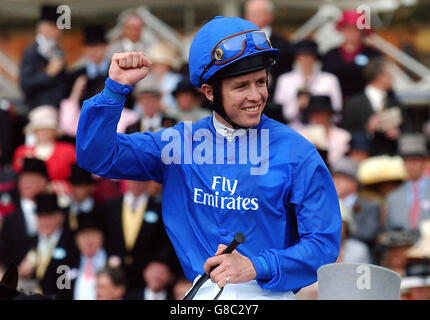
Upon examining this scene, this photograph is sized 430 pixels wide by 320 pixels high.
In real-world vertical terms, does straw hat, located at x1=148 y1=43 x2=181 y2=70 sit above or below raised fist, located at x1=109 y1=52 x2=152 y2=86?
above

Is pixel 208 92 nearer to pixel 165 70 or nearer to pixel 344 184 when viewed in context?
pixel 344 184

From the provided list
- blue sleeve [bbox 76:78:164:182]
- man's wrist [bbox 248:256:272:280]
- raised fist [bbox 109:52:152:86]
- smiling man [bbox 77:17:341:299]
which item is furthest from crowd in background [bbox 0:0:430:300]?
man's wrist [bbox 248:256:272:280]

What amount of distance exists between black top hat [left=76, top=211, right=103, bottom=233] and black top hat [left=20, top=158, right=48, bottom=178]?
77 cm

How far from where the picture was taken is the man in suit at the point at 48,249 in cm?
746

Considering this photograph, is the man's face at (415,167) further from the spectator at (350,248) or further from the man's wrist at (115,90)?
the man's wrist at (115,90)

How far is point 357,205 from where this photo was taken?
7.95 meters

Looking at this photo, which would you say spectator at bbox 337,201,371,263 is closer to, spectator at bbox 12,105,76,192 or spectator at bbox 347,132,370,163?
spectator at bbox 347,132,370,163

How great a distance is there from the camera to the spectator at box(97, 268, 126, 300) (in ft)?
23.8

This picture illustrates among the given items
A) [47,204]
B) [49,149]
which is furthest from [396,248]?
[49,149]

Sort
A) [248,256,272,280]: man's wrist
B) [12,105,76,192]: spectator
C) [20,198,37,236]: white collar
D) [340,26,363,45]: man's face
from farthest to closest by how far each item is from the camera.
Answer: [340,26,363,45]: man's face
[12,105,76,192]: spectator
[20,198,37,236]: white collar
[248,256,272,280]: man's wrist

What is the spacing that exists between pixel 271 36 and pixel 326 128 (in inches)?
44.4

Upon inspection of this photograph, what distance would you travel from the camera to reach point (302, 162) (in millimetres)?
4246
